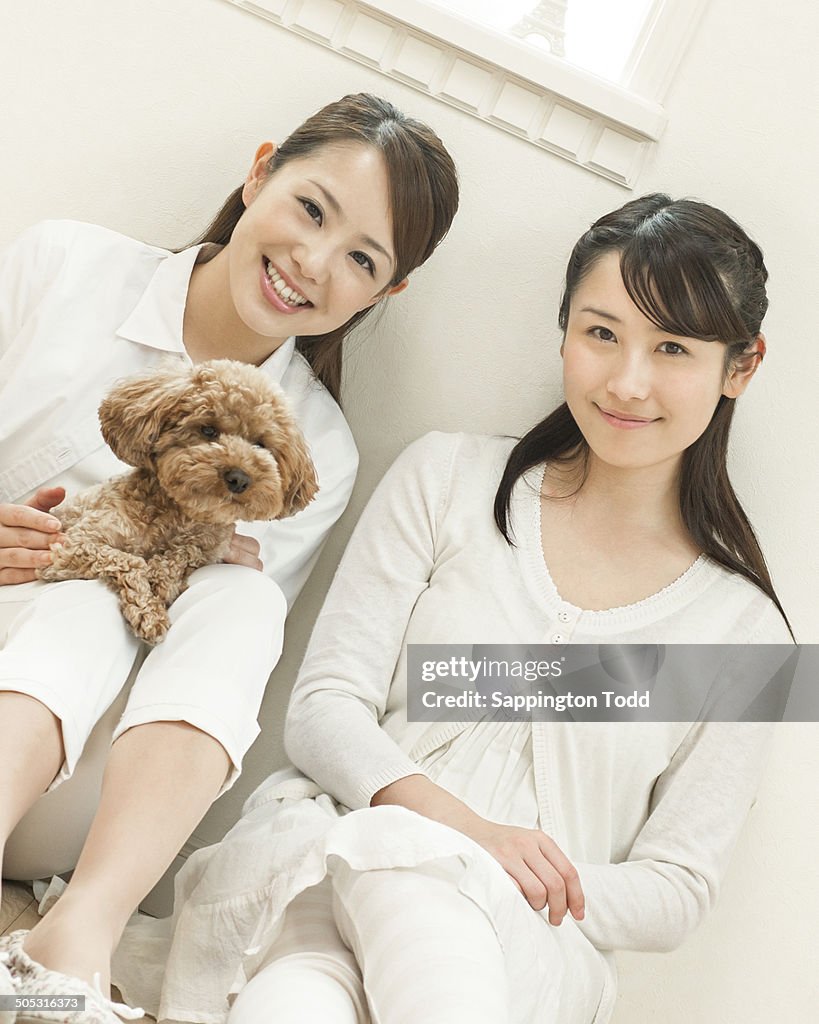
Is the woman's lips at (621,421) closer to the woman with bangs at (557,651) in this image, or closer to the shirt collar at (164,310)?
the woman with bangs at (557,651)

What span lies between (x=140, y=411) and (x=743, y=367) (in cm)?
88

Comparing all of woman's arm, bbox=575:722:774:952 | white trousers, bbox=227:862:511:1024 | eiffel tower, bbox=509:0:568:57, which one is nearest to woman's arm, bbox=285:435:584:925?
woman's arm, bbox=575:722:774:952

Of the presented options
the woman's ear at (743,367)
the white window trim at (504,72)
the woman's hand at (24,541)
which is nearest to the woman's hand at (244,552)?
the woman's hand at (24,541)

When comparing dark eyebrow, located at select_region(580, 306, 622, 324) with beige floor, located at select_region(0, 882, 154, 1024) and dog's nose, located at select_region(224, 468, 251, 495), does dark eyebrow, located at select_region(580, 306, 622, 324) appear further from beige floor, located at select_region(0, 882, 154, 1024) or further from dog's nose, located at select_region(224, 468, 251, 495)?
beige floor, located at select_region(0, 882, 154, 1024)

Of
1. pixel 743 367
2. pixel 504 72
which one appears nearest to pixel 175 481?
pixel 743 367

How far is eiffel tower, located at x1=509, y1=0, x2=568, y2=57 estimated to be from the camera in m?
1.83

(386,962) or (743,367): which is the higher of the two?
(743,367)

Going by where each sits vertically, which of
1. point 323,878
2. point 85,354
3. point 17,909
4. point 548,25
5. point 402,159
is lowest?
point 17,909

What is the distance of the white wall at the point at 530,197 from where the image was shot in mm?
1741

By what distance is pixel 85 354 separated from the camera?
1.58 m

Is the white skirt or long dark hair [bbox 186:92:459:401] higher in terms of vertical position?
long dark hair [bbox 186:92:459:401]

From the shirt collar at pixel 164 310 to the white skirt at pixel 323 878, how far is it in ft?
2.28

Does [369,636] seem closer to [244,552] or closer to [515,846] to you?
[244,552]

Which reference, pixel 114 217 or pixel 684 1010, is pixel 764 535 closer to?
pixel 684 1010
